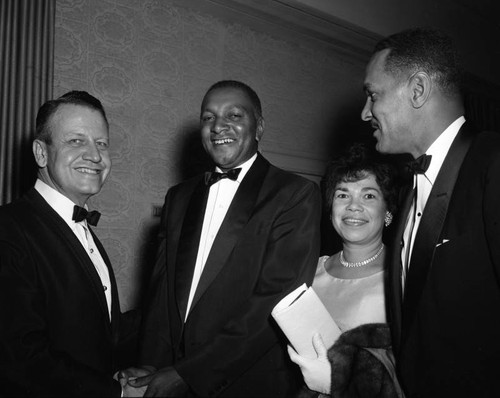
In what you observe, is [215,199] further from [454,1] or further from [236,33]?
[454,1]

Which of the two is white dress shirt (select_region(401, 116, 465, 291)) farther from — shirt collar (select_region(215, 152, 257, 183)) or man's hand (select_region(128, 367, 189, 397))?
man's hand (select_region(128, 367, 189, 397))

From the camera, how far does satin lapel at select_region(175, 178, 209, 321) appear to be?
2.21m

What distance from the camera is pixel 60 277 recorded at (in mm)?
1900

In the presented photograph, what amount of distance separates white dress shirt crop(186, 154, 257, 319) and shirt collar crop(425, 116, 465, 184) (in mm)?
917

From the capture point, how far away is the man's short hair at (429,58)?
2.06 m

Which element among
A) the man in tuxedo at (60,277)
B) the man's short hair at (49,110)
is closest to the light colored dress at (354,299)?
the man in tuxedo at (60,277)

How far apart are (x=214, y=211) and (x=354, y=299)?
2.78ft

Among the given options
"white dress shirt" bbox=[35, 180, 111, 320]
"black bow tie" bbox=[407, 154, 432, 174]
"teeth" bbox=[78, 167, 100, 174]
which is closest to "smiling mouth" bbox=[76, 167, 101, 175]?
"teeth" bbox=[78, 167, 100, 174]

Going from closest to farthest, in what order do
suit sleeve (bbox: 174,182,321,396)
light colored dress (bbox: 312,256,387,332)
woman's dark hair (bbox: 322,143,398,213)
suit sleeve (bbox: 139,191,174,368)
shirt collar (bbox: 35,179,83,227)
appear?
suit sleeve (bbox: 174,182,321,396), shirt collar (bbox: 35,179,83,227), suit sleeve (bbox: 139,191,174,368), light colored dress (bbox: 312,256,387,332), woman's dark hair (bbox: 322,143,398,213)

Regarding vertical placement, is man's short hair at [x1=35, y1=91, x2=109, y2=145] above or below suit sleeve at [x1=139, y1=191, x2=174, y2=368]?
above

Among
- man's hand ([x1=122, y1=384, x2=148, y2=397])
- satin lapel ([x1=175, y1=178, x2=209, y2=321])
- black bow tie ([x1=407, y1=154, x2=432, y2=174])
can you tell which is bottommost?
man's hand ([x1=122, y1=384, x2=148, y2=397])

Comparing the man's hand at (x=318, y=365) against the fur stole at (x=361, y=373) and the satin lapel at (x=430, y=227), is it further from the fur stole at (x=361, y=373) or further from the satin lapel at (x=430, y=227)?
the satin lapel at (x=430, y=227)

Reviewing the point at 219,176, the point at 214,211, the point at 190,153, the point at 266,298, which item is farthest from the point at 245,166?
the point at 190,153

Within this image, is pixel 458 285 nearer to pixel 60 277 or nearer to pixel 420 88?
pixel 420 88
